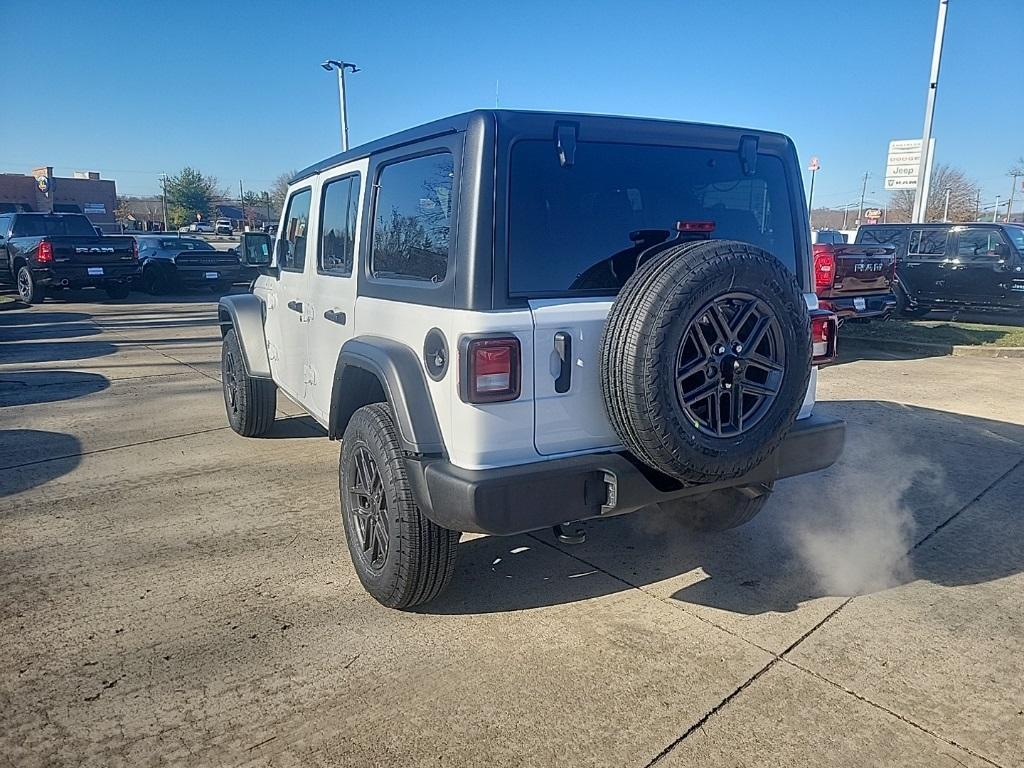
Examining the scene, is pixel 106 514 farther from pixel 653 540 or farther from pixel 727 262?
pixel 727 262

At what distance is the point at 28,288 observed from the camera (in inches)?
573

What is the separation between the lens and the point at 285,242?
15.9 ft

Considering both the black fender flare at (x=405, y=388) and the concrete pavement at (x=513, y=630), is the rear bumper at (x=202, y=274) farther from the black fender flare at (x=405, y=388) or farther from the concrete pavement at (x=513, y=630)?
the black fender flare at (x=405, y=388)

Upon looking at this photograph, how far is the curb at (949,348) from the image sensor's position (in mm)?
9336

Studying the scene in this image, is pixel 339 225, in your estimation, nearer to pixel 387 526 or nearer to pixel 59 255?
pixel 387 526

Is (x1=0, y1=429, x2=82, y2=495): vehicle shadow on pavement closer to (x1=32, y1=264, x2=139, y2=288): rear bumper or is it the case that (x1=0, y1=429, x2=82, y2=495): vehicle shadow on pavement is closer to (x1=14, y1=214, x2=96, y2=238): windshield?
(x1=32, y1=264, x2=139, y2=288): rear bumper

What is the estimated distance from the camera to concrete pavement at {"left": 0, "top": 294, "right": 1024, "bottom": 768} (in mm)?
2373

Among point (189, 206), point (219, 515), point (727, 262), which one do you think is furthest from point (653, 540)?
point (189, 206)

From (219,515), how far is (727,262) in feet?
10.3

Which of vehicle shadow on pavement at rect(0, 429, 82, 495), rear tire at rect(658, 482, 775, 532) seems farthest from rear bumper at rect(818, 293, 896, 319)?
vehicle shadow on pavement at rect(0, 429, 82, 495)

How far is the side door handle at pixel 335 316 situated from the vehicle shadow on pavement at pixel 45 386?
4540 millimetres

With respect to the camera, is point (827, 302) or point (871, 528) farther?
point (827, 302)

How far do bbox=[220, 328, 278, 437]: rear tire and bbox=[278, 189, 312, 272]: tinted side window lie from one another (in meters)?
0.93

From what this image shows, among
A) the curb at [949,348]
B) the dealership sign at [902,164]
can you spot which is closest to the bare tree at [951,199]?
the dealership sign at [902,164]
